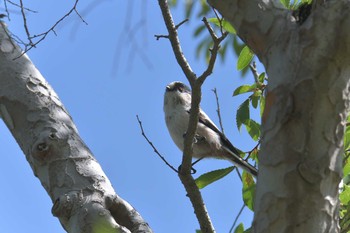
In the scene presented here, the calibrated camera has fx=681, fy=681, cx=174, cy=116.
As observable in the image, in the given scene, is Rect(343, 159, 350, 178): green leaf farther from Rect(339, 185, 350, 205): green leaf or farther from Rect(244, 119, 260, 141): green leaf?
Rect(244, 119, 260, 141): green leaf

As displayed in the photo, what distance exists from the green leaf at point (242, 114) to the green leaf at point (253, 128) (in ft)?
0.08

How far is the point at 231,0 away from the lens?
2031 millimetres

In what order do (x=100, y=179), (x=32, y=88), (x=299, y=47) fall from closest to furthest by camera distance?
(x=299, y=47) → (x=100, y=179) → (x=32, y=88)

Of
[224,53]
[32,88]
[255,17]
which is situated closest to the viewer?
[255,17]

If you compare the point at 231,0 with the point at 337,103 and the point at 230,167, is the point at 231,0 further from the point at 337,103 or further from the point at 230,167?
the point at 230,167

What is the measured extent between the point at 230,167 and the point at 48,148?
888mm

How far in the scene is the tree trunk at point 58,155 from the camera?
253 centimetres

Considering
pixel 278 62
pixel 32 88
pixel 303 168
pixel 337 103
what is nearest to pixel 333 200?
pixel 303 168

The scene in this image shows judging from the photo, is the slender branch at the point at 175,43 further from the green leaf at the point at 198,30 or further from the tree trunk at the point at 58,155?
the green leaf at the point at 198,30

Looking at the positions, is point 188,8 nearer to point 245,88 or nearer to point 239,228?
point 245,88

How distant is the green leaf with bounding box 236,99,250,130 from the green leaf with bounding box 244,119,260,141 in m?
0.02

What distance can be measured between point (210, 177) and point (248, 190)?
0.22 m

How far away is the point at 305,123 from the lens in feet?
5.52

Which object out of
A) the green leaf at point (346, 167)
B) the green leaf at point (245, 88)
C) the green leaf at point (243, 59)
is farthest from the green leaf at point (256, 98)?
the green leaf at point (346, 167)
